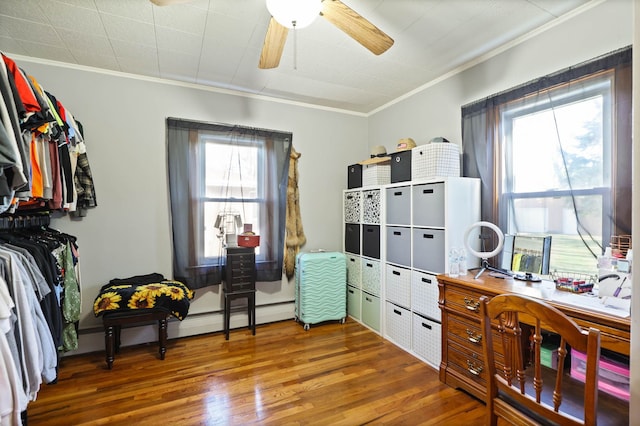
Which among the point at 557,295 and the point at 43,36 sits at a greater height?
the point at 43,36

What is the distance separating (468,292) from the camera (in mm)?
2088

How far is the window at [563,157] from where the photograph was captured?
180cm

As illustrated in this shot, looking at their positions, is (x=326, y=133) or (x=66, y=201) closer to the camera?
(x=66, y=201)

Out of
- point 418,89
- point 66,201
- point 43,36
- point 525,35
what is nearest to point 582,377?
point 525,35

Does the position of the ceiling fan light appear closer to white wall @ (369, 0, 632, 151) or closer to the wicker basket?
white wall @ (369, 0, 632, 151)

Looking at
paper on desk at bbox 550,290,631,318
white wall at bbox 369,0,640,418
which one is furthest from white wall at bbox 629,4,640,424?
paper on desk at bbox 550,290,631,318

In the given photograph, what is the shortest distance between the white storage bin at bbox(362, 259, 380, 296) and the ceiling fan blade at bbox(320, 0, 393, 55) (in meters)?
2.08

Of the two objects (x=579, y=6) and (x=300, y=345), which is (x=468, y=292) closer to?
(x=300, y=345)

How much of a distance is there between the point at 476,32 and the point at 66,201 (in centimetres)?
322

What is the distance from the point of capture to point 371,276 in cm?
332

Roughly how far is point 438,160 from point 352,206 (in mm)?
1327

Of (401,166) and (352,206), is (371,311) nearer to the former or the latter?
(352,206)

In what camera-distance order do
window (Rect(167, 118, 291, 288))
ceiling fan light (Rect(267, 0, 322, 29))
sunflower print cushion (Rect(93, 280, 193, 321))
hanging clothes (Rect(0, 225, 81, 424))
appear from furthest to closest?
window (Rect(167, 118, 291, 288))
sunflower print cushion (Rect(93, 280, 193, 321))
ceiling fan light (Rect(267, 0, 322, 29))
hanging clothes (Rect(0, 225, 81, 424))

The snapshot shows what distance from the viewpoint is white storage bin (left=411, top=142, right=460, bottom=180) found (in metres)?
2.59
